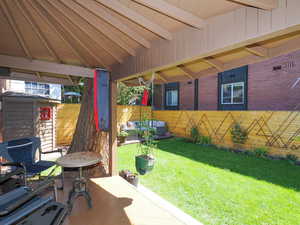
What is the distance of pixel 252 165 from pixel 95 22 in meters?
5.20

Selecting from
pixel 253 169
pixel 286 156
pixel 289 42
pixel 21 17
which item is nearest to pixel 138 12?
pixel 21 17

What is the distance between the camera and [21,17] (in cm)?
204

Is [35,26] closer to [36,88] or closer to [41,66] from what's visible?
[41,66]

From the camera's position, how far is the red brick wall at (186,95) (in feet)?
34.6

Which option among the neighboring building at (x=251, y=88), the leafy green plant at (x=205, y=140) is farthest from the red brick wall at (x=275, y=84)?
the leafy green plant at (x=205, y=140)

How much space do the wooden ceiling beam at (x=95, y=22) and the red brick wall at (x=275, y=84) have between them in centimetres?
711

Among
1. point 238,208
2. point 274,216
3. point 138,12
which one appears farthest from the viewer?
point 238,208

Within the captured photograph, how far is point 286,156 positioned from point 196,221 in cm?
478

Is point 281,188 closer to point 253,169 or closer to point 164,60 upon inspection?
point 253,169

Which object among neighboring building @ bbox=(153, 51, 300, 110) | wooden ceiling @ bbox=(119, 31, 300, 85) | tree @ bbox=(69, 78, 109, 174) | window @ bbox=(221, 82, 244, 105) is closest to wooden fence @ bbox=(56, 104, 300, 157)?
wooden ceiling @ bbox=(119, 31, 300, 85)

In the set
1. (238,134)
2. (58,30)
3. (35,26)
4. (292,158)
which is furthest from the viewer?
(238,134)

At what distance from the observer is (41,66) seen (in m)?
3.03

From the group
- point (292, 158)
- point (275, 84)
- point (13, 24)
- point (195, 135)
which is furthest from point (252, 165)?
point (13, 24)

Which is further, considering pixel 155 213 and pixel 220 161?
pixel 220 161
